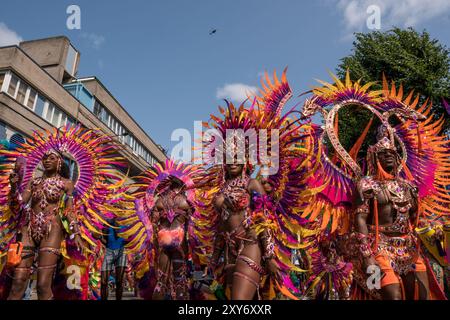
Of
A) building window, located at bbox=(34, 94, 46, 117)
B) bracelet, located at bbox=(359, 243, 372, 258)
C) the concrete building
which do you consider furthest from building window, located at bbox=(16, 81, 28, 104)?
bracelet, located at bbox=(359, 243, 372, 258)

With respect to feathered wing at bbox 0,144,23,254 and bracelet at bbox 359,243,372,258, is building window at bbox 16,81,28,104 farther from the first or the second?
bracelet at bbox 359,243,372,258

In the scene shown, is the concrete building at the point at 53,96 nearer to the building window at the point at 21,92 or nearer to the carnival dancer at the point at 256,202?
the building window at the point at 21,92

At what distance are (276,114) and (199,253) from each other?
2.32 meters

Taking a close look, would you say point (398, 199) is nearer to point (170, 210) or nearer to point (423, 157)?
point (423, 157)

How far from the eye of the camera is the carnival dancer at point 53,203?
3.88 meters

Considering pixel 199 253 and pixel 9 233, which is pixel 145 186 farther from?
pixel 9 233

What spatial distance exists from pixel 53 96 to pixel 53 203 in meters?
18.2

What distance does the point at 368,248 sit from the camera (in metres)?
3.21

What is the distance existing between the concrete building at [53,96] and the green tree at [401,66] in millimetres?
9579

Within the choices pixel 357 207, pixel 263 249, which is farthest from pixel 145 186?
pixel 357 207

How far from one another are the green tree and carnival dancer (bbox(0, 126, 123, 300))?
10.5m

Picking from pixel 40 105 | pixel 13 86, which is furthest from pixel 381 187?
pixel 40 105

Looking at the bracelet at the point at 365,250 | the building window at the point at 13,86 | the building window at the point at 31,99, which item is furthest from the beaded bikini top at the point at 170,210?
the building window at the point at 31,99

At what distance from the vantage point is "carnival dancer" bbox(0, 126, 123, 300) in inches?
153
